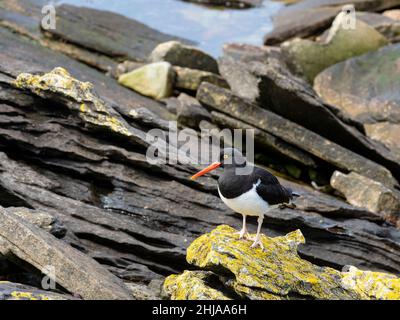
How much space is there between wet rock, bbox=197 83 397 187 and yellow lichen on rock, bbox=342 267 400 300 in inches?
320

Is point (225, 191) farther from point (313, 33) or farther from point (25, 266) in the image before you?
point (313, 33)

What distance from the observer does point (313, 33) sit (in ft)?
113

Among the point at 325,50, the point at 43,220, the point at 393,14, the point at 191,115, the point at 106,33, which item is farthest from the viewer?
the point at 393,14

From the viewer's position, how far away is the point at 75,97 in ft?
49.8

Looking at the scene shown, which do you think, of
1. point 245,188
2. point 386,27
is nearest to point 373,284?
point 245,188

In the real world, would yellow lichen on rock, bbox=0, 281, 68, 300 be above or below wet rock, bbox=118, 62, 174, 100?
below

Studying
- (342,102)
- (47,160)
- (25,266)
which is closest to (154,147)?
(47,160)

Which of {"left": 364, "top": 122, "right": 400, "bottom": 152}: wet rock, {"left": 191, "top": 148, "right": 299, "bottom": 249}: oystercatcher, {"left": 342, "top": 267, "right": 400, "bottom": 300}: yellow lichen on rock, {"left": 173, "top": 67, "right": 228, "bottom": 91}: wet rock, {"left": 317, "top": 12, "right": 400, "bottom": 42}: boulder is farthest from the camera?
{"left": 317, "top": 12, "right": 400, "bottom": 42}: boulder

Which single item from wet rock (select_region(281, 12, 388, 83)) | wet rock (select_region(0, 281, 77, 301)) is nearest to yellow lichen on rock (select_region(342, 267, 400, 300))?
wet rock (select_region(0, 281, 77, 301))

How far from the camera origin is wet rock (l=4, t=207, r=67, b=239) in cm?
1205

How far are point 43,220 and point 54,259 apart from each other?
1.87m

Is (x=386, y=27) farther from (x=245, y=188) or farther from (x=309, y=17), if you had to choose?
(x=245, y=188)

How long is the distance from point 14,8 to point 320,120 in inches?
556

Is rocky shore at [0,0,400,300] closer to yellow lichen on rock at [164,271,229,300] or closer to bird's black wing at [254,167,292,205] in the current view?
yellow lichen on rock at [164,271,229,300]
